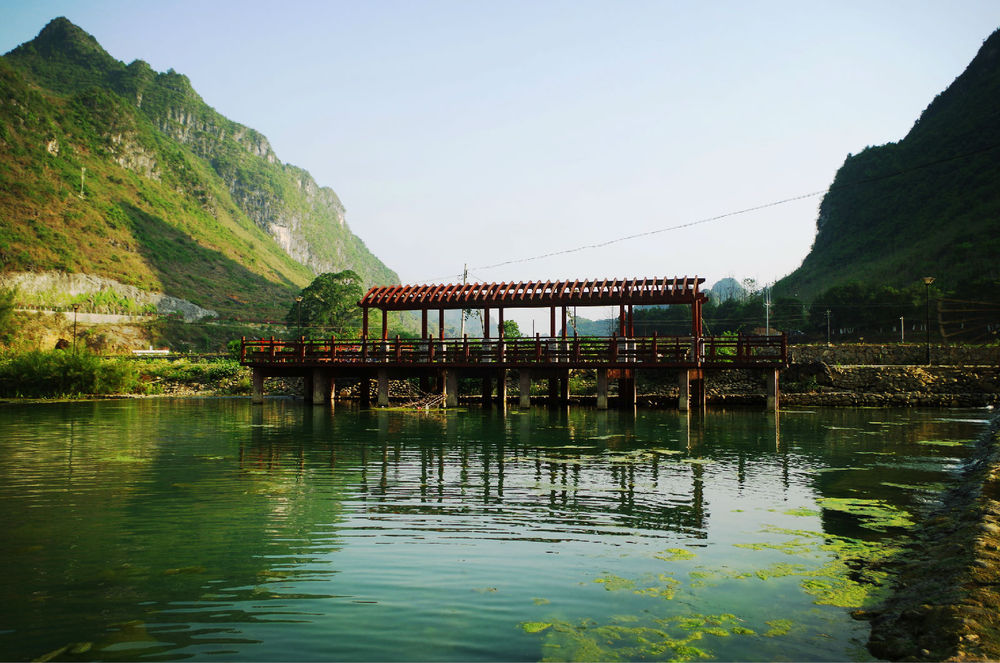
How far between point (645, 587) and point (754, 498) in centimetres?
531

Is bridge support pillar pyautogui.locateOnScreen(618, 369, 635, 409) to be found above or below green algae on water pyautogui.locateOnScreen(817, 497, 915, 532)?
above

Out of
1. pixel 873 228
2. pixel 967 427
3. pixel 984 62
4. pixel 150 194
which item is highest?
pixel 984 62

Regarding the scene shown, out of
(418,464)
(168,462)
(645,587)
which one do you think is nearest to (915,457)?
(418,464)

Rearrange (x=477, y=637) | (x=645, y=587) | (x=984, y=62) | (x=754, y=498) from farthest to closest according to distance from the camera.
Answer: (x=984, y=62), (x=754, y=498), (x=645, y=587), (x=477, y=637)

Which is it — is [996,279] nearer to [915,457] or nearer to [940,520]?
[915,457]

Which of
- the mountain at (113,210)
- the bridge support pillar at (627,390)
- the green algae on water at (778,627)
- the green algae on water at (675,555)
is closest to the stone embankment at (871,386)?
the bridge support pillar at (627,390)

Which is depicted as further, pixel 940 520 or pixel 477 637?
pixel 940 520

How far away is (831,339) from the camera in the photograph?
79.2m

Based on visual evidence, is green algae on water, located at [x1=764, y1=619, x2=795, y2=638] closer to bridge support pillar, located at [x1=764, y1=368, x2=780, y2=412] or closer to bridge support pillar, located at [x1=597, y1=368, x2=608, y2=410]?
bridge support pillar, located at [x1=597, y1=368, x2=608, y2=410]

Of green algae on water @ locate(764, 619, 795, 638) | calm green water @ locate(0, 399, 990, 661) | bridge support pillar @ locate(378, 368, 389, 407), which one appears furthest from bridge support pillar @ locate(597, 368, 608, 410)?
green algae on water @ locate(764, 619, 795, 638)

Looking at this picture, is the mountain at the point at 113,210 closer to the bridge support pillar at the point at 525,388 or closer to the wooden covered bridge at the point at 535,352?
the wooden covered bridge at the point at 535,352

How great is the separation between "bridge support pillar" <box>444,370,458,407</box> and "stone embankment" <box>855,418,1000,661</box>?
23.7 metres

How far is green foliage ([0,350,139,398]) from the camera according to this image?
38.0 m

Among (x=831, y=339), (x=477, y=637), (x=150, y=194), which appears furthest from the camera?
(x=150, y=194)
